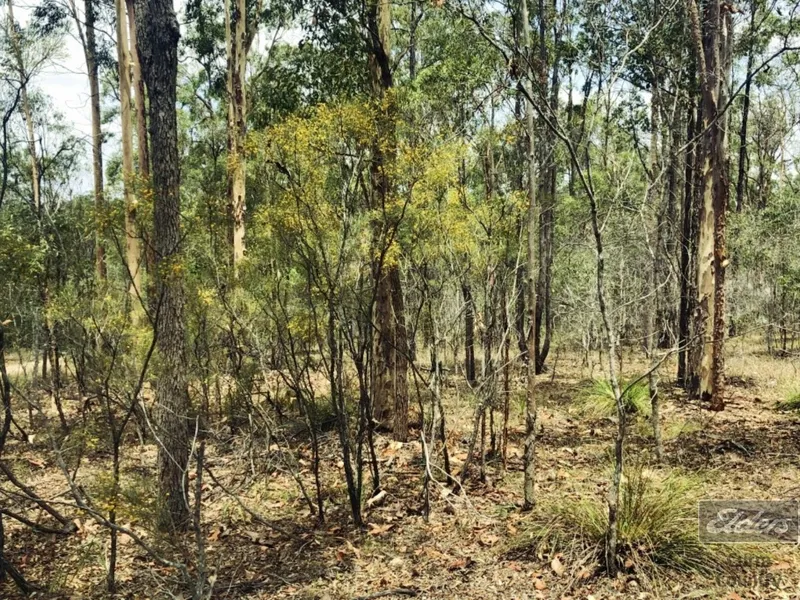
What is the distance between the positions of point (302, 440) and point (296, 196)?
13.8 feet

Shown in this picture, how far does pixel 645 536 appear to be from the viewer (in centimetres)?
389

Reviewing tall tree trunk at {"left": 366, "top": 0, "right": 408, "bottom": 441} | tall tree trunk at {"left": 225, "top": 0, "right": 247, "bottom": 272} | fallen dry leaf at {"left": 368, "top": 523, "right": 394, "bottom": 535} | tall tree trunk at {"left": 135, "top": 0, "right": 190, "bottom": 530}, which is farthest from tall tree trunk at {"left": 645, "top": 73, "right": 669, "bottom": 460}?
tall tree trunk at {"left": 225, "top": 0, "right": 247, "bottom": 272}

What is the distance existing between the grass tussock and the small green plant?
15.8 ft

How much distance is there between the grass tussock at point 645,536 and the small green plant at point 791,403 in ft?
15.8

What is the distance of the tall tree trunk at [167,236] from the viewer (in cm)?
534

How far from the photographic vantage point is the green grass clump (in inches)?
321

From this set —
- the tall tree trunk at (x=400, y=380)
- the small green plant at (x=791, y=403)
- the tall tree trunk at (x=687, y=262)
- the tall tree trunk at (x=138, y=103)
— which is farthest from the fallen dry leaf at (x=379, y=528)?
the tall tree trunk at (x=138, y=103)

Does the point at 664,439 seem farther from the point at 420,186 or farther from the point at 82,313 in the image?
the point at 82,313

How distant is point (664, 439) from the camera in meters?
6.98

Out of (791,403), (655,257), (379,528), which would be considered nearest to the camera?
(379,528)

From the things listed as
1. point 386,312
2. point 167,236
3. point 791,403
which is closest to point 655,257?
point 791,403

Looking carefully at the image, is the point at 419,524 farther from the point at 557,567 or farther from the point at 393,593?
the point at 557,567

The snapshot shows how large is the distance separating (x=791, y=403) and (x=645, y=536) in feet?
18.4

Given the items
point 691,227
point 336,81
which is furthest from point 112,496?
point 691,227
